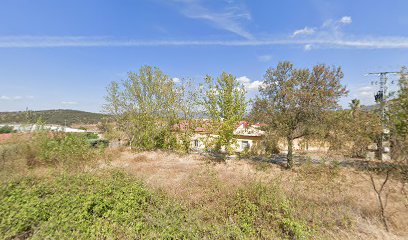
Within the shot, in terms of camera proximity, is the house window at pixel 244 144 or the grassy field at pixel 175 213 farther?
the house window at pixel 244 144

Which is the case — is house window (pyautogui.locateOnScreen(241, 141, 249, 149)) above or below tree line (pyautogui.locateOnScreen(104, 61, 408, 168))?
below

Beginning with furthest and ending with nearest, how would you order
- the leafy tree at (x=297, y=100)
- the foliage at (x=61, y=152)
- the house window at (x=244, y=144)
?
1. the house window at (x=244, y=144)
2. the leafy tree at (x=297, y=100)
3. the foliage at (x=61, y=152)

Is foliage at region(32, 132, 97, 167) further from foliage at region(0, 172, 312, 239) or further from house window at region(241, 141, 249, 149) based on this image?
house window at region(241, 141, 249, 149)

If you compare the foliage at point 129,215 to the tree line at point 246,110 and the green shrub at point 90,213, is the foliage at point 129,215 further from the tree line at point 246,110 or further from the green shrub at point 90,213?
the tree line at point 246,110

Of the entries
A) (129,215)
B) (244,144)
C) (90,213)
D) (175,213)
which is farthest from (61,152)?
(244,144)

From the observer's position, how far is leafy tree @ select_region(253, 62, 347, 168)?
478 inches

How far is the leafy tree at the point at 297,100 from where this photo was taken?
39.9 ft

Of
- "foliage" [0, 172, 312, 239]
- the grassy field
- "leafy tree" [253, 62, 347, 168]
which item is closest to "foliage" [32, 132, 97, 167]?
the grassy field

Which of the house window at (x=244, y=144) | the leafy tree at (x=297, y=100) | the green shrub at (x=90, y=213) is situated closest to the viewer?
the green shrub at (x=90, y=213)

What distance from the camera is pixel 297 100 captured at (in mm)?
12211

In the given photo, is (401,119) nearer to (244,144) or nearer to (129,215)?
(129,215)

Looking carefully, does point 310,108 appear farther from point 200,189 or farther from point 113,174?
point 113,174

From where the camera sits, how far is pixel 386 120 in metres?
4.18

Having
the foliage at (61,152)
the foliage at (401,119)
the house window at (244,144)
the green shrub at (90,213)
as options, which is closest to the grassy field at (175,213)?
the green shrub at (90,213)
